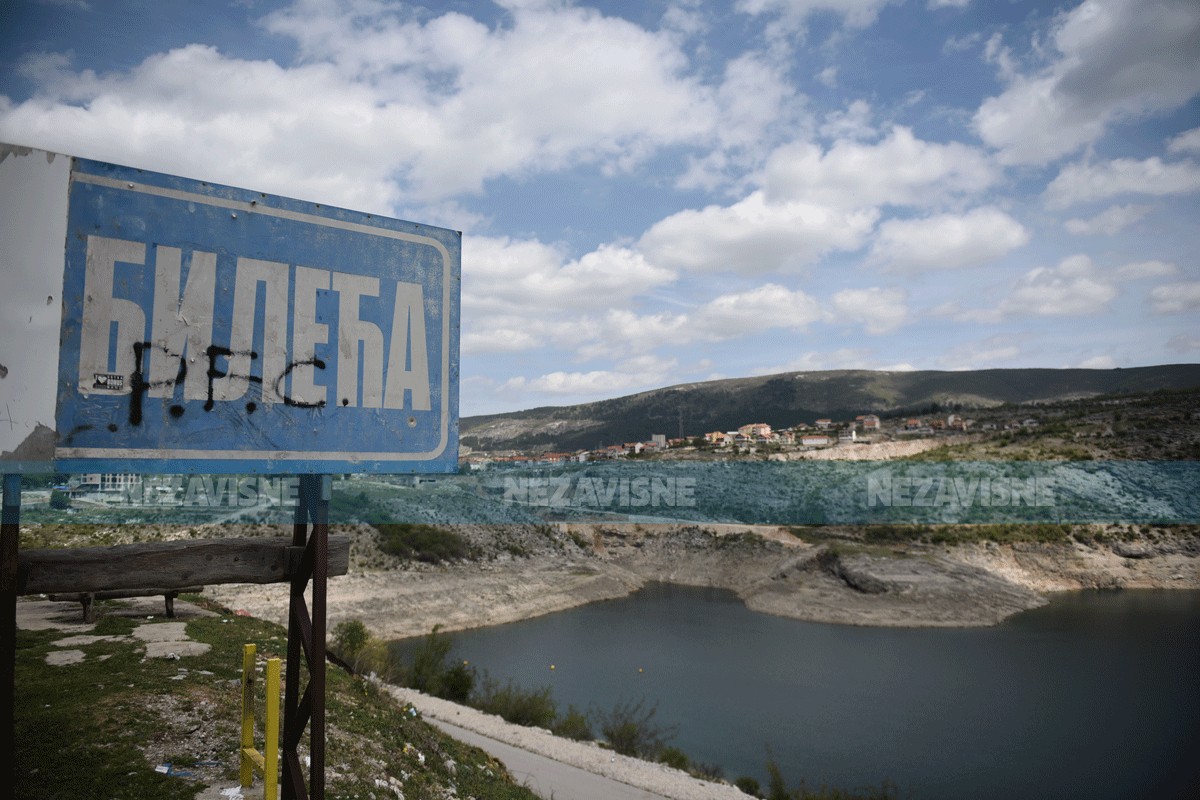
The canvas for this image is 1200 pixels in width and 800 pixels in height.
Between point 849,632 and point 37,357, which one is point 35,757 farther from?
point 849,632

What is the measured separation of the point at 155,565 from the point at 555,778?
11.5 metres

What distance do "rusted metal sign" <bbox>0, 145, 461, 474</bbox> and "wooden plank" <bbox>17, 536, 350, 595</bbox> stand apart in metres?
0.33

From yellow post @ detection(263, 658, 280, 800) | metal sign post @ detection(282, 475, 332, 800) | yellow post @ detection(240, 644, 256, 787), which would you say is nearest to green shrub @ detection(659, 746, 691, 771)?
yellow post @ detection(240, 644, 256, 787)

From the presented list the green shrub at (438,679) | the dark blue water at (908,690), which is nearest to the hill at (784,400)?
the dark blue water at (908,690)

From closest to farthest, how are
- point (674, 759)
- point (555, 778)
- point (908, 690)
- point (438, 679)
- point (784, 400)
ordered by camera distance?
point (555, 778) → point (674, 759) → point (438, 679) → point (908, 690) → point (784, 400)

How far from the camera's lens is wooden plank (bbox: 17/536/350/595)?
261 centimetres

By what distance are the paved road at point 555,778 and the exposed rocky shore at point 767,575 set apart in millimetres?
14706

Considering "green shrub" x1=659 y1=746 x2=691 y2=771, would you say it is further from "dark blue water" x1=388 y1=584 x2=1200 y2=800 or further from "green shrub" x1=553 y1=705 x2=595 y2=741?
"dark blue water" x1=388 y1=584 x2=1200 y2=800

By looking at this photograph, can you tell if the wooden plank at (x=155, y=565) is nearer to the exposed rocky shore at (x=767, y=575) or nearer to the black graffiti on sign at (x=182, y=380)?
the black graffiti on sign at (x=182, y=380)

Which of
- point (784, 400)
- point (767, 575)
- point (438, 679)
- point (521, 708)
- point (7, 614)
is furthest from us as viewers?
point (784, 400)

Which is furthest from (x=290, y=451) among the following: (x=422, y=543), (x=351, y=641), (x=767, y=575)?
(x=767, y=575)

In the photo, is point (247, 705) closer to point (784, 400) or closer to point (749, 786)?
point (749, 786)

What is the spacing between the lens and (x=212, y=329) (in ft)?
9.62

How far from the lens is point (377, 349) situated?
3285 millimetres
